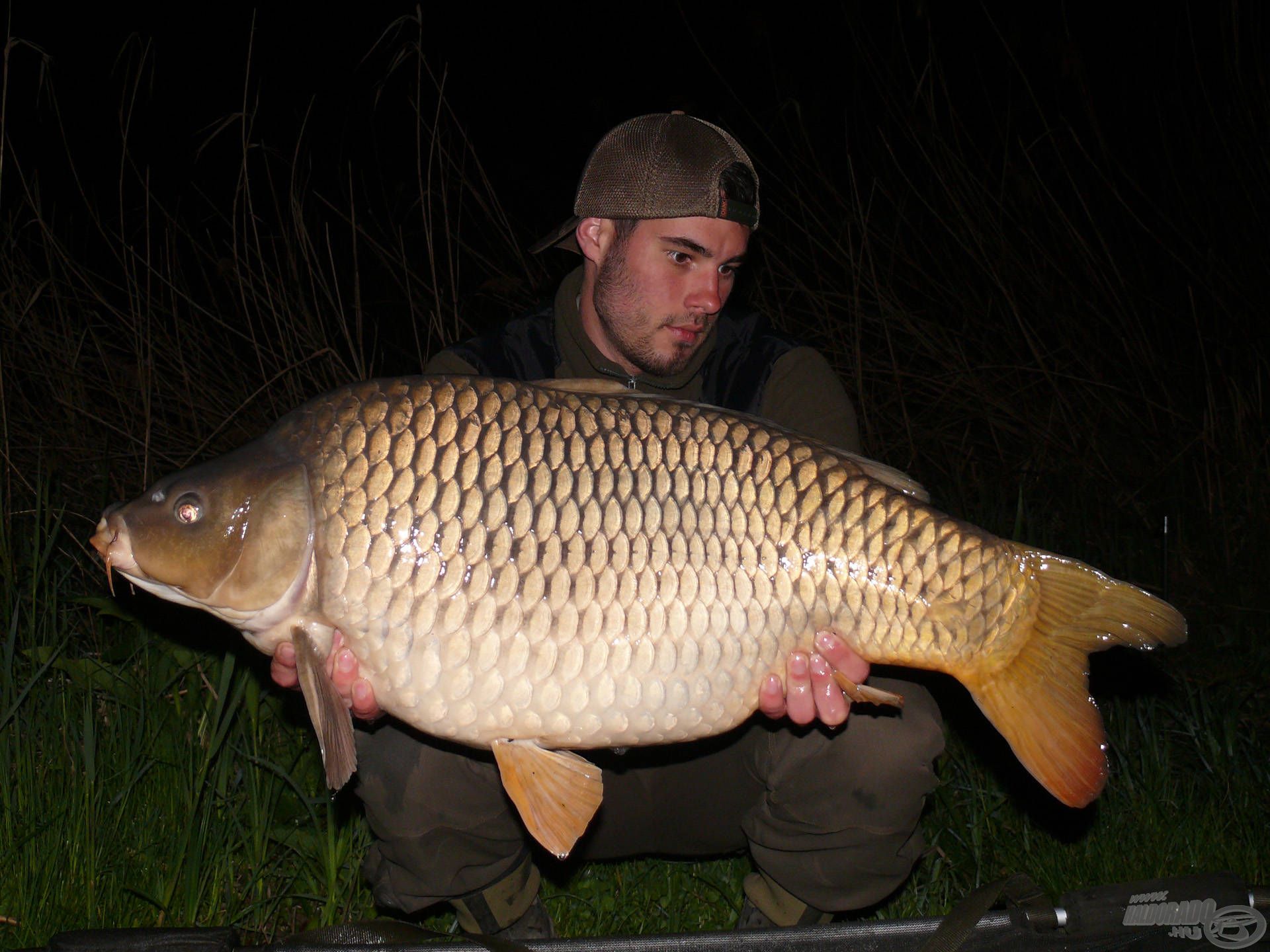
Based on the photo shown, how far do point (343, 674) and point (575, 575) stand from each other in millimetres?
302

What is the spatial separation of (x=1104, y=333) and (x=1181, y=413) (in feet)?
1.35

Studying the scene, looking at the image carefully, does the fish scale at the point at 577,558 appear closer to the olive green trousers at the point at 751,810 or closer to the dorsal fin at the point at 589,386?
the dorsal fin at the point at 589,386

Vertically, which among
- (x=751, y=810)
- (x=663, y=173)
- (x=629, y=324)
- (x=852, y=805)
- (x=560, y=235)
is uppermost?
(x=663, y=173)

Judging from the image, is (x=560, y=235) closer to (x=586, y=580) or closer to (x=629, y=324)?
(x=629, y=324)

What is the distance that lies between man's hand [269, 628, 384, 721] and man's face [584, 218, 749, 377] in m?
0.82

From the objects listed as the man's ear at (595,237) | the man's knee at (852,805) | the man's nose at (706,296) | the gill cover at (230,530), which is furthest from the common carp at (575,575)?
the man's ear at (595,237)

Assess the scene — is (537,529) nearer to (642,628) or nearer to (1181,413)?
(642,628)

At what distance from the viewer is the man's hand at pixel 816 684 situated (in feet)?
4.69

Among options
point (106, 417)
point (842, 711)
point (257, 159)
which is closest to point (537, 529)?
point (842, 711)

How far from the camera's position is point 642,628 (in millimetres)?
1341

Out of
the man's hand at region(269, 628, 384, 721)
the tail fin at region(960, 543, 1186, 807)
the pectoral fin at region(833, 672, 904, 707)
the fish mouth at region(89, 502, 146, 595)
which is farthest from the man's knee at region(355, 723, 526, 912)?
the tail fin at region(960, 543, 1186, 807)

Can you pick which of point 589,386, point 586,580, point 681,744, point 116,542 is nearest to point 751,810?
point 681,744

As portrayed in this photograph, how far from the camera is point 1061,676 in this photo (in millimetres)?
1440

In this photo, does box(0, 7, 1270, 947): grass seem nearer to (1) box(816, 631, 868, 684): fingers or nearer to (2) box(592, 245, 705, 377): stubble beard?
(1) box(816, 631, 868, 684): fingers
